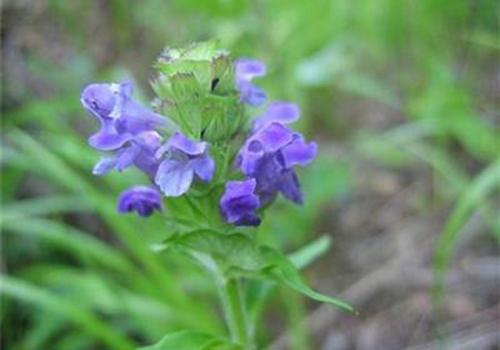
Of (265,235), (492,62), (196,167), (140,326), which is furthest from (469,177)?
(196,167)

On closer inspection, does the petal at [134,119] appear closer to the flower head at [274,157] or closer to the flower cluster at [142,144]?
the flower cluster at [142,144]

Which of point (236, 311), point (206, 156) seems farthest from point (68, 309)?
point (206, 156)

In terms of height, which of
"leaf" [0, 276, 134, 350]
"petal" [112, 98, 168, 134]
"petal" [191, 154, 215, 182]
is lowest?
"petal" [191, 154, 215, 182]

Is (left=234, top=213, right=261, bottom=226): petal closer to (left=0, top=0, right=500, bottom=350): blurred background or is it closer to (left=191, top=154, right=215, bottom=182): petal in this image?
(left=191, top=154, right=215, bottom=182): petal

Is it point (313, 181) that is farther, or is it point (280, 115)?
point (313, 181)

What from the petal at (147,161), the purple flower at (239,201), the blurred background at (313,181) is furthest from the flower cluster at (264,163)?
the blurred background at (313,181)

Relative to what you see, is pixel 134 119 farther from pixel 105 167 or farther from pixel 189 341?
pixel 189 341

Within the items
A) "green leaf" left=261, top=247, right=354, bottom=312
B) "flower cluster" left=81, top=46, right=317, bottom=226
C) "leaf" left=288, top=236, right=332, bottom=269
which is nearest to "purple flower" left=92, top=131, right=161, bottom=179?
"flower cluster" left=81, top=46, right=317, bottom=226

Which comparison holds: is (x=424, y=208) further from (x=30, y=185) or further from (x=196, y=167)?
(x=196, y=167)
